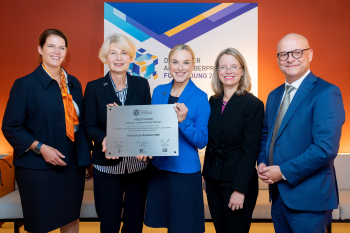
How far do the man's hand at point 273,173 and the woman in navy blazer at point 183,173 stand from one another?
45 cm

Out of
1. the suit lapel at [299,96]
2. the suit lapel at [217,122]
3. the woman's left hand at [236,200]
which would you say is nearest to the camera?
the suit lapel at [299,96]

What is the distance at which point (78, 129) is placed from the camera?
2.27 meters

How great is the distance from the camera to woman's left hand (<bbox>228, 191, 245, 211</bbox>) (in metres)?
1.86

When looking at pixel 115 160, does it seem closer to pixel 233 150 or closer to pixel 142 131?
pixel 142 131

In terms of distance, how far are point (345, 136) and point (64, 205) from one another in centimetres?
393

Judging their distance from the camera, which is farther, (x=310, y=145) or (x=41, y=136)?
(x=41, y=136)

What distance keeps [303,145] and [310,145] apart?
0.25 ft

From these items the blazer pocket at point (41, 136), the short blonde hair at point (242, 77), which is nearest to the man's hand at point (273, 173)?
the short blonde hair at point (242, 77)

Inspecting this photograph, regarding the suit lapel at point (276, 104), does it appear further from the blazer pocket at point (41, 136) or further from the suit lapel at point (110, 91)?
the blazer pocket at point (41, 136)

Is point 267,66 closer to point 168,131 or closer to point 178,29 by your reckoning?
point 178,29

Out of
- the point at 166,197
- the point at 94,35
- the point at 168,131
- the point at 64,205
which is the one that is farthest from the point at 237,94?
the point at 94,35

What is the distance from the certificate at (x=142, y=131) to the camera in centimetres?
182

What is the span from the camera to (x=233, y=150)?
194cm

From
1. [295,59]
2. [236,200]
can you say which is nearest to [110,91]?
[236,200]
